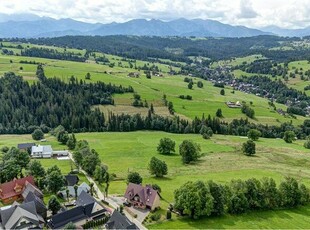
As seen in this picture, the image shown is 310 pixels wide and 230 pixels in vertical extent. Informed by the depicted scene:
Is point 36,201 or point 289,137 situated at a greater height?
point 36,201

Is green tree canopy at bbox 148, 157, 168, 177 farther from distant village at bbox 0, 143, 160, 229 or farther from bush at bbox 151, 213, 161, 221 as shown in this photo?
bush at bbox 151, 213, 161, 221

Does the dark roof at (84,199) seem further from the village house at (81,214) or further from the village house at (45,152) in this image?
the village house at (45,152)

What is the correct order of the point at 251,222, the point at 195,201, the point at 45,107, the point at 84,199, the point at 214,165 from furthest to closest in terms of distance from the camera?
the point at 45,107 → the point at 214,165 → the point at 84,199 → the point at 251,222 → the point at 195,201

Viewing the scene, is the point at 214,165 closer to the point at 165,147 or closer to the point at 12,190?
the point at 165,147

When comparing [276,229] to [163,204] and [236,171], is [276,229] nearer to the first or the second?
[163,204]

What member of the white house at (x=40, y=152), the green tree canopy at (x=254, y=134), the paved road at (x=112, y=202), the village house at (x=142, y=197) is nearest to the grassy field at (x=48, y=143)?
the paved road at (x=112, y=202)

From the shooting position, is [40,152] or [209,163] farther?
[40,152]

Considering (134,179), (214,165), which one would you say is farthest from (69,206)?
(214,165)
